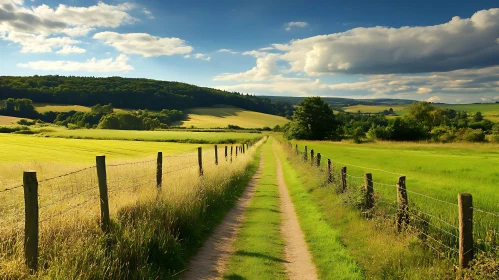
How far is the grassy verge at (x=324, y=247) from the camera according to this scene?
25.1ft

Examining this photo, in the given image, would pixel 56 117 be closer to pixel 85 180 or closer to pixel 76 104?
pixel 76 104

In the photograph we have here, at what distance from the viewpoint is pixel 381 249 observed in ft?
26.2

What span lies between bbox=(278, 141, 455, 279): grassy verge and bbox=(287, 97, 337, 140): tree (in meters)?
74.5

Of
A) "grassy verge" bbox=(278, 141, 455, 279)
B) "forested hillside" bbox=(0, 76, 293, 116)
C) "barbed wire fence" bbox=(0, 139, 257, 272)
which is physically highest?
"forested hillside" bbox=(0, 76, 293, 116)

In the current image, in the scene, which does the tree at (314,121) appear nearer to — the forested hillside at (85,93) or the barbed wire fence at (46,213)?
the barbed wire fence at (46,213)

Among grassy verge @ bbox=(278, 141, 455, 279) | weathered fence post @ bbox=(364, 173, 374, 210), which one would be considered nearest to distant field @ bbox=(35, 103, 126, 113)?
grassy verge @ bbox=(278, 141, 455, 279)

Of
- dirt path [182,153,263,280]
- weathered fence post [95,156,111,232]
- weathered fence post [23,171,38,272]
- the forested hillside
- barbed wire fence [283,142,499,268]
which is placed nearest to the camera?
weathered fence post [23,171,38,272]

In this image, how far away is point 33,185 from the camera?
570cm

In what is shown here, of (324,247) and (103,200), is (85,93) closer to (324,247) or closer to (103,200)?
(103,200)

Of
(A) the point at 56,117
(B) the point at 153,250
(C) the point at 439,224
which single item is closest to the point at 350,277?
(C) the point at 439,224

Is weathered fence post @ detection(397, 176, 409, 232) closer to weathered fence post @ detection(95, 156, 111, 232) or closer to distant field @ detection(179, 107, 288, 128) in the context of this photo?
weathered fence post @ detection(95, 156, 111, 232)

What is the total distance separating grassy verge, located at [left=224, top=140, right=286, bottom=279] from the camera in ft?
25.6

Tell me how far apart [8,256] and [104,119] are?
428ft

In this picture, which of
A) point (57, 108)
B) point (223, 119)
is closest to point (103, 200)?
point (223, 119)
